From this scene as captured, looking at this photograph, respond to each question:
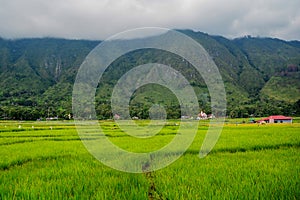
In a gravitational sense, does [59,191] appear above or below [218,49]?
below

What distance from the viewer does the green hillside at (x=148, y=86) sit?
7362cm

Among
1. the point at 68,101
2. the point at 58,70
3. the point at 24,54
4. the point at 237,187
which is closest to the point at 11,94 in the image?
the point at 68,101

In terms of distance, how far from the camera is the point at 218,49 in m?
177

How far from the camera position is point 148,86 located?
116062 millimetres

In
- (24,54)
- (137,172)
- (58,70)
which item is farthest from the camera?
(24,54)

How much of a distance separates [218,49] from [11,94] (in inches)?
4846

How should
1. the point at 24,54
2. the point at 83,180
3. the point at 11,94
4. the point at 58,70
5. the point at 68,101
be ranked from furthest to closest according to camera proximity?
the point at 24,54 < the point at 58,70 < the point at 11,94 < the point at 68,101 < the point at 83,180

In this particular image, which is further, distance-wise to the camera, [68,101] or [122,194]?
[68,101]

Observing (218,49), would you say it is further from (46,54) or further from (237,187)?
(237,187)

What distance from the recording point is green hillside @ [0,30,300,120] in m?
73.6

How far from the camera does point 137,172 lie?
18.8 feet

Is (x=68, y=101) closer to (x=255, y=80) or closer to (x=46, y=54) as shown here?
(x=255, y=80)

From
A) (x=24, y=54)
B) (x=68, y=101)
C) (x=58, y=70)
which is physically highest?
(x=24, y=54)

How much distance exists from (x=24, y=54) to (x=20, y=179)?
191170 millimetres
